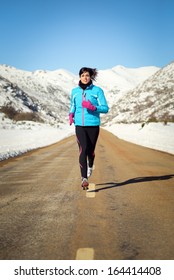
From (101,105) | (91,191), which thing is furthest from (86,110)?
(91,191)

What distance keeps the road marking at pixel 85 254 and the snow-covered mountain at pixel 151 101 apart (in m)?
63.8

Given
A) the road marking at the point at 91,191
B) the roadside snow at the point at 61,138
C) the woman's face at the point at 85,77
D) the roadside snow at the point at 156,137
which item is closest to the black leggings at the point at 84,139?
the road marking at the point at 91,191

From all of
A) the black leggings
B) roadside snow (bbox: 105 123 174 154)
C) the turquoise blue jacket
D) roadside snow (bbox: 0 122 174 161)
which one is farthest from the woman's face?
roadside snow (bbox: 105 123 174 154)

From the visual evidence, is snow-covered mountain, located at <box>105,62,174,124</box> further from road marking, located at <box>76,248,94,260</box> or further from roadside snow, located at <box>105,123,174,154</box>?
road marking, located at <box>76,248,94,260</box>

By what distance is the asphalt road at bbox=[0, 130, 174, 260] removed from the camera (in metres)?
2.73

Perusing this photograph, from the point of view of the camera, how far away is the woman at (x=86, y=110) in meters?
5.42

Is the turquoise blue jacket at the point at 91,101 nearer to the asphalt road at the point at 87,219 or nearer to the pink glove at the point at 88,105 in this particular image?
the pink glove at the point at 88,105

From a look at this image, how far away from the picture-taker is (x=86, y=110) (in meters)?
5.48

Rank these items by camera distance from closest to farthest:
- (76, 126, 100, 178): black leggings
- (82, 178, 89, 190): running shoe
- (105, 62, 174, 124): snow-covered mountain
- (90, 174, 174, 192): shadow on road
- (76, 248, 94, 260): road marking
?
(76, 248, 94, 260): road marking
(82, 178, 89, 190): running shoe
(76, 126, 100, 178): black leggings
(90, 174, 174, 192): shadow on road
(105, 62, 174, 124): snow-covered mountain

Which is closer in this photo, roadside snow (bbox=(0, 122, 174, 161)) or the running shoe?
the running shoe

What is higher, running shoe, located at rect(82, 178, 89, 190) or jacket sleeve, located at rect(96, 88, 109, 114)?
jacket sleeve, located at rect(96, 88, 109, 114)
